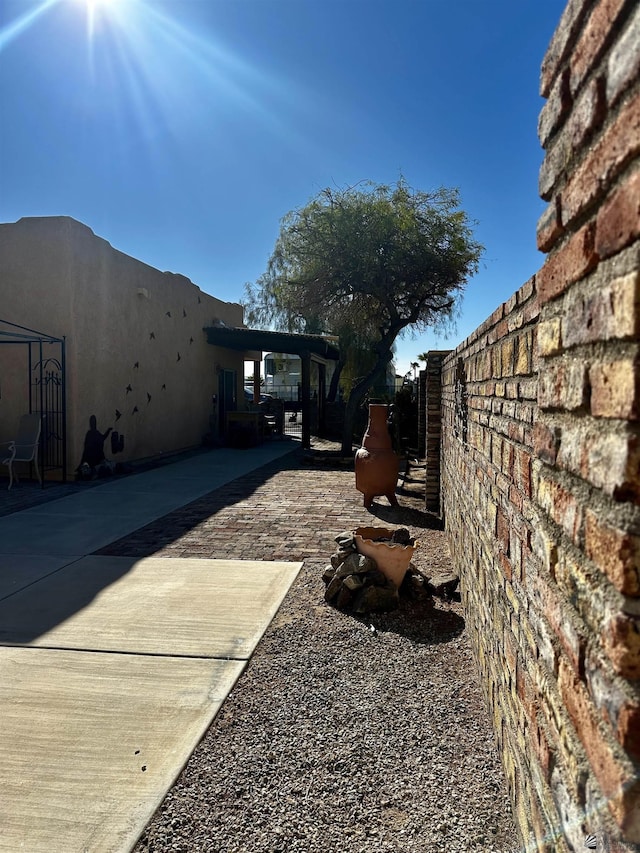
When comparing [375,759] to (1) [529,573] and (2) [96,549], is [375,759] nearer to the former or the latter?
(1) [529,573]

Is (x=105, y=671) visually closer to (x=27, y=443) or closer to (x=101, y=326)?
(x=27, y=443)

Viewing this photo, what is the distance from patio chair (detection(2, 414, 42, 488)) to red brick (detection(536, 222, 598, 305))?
31.0ft

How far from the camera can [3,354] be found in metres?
10.0

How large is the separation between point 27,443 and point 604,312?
10054 mm

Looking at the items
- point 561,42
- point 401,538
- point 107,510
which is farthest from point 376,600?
point 107,510

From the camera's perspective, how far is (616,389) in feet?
3.05

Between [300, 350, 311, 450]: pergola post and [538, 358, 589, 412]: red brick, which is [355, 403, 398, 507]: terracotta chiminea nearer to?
[538, 358, 589, 412]: red brick

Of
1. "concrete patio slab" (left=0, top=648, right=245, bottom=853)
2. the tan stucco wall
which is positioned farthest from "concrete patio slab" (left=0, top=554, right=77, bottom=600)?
the tan stucco wall

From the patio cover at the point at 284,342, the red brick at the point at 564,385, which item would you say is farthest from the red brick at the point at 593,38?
the patio cover at the point at 284,342

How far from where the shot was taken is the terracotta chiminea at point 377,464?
770 centimetres

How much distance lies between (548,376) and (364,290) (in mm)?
12114

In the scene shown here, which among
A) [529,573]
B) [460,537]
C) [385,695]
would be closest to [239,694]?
[385,695]

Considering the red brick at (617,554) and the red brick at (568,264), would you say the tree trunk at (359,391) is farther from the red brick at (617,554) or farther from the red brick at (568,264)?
the red brick at (617,554)

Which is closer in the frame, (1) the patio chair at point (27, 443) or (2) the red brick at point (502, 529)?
(2) the red brick at point (502, 529)
